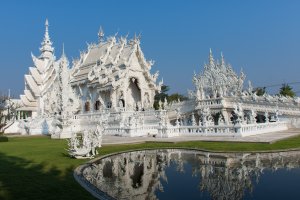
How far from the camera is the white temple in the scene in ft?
71.3

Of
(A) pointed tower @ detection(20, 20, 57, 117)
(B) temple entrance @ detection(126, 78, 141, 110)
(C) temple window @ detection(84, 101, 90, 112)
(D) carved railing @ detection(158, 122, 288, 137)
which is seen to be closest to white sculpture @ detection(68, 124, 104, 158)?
(D) carved railing @ detection(158, 122, 288, 137)

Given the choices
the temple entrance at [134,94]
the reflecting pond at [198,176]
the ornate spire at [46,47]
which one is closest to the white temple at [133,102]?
the temple entrance at [134,94]

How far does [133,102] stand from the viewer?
37.5 metres

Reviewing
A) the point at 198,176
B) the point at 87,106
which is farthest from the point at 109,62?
the point at 198,176

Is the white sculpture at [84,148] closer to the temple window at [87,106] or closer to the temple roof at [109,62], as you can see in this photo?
the temple roof at [109,62]

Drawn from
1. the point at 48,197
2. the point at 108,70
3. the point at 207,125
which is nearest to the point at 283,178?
the point at 48,197

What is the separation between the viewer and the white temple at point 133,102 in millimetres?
21719

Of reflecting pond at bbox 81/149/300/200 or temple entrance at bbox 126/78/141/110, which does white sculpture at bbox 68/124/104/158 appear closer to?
reflecting pond at bbox 81/149/300/200

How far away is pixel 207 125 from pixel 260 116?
11.9m

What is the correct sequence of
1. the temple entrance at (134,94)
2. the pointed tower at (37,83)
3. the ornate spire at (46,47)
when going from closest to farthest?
the temple entrance at (134,94), the pointed tower at (37,83), the ornate spire at (46,47)

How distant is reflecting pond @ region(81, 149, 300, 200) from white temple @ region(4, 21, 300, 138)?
7026 mm

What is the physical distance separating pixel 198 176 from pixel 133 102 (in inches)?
1172

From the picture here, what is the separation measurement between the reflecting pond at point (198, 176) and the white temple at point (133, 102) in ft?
23.0

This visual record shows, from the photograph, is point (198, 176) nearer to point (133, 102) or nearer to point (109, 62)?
point (109, 62)
